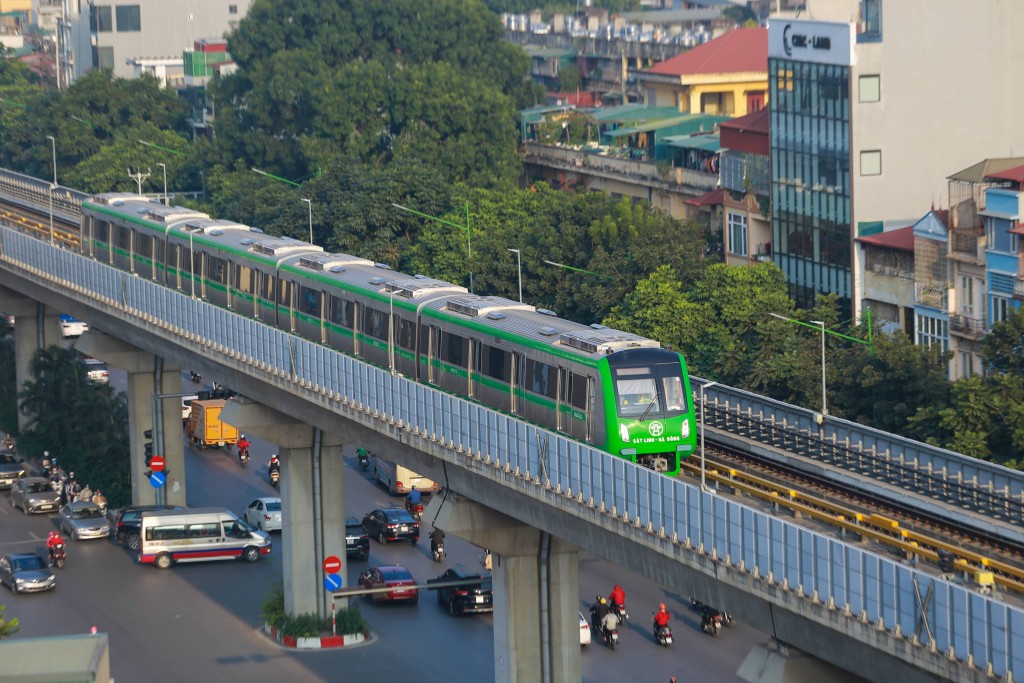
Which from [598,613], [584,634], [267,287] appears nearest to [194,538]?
[267,287]

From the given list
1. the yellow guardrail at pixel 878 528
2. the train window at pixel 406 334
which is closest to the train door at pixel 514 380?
the yellow guardrail at pixel 878 528

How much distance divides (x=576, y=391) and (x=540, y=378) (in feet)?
6.94

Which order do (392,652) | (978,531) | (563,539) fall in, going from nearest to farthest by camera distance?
(978,531) < (563,539) < (392,652)

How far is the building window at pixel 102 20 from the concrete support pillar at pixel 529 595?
138 m

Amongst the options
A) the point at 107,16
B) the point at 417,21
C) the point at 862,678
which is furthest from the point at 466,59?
the point at 862,678

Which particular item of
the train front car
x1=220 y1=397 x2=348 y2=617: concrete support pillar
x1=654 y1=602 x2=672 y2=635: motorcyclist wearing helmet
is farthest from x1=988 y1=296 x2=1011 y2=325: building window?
the train front car

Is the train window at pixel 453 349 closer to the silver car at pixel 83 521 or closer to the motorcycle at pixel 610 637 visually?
the motorcycle at pixel 610 637

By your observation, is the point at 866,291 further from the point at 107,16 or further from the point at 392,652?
the point at 107,16

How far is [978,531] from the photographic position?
154 feet

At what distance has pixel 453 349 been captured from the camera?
196 feet

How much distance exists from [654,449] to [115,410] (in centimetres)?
→ 4634

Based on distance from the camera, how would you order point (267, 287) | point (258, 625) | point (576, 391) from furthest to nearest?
point (267, 287)
point (258, 625)
point (576, 391)

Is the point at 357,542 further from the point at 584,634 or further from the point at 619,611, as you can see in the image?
the point at 584,634

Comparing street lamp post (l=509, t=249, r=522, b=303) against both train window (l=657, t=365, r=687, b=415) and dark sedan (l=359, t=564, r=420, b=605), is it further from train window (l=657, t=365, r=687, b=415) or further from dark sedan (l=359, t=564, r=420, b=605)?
train window (l=657, t=365, r=687, b=415)
